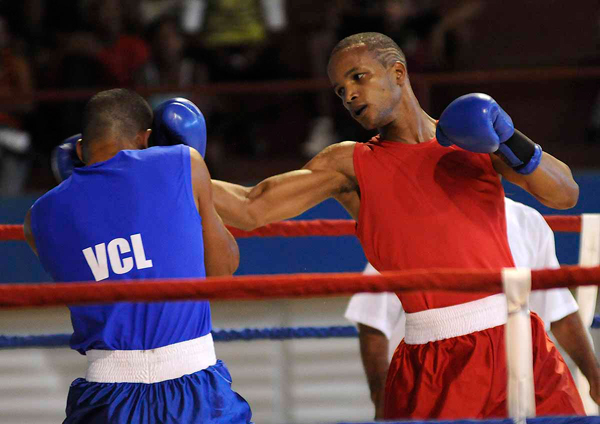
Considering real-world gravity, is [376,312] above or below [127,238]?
below

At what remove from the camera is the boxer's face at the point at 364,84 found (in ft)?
6.36

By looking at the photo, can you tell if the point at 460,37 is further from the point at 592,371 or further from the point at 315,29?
the point at 592,371

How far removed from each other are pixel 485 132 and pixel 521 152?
0.42 ft

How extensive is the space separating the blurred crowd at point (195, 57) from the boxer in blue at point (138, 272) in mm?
2874

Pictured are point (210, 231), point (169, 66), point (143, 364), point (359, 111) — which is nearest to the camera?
point (143, 364)

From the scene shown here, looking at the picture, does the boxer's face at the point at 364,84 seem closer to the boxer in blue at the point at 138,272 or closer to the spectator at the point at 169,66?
the boxer in blue at the point at 138,272

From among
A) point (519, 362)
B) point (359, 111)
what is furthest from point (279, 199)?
point (519, 362)

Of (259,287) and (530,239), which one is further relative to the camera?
(530,239)

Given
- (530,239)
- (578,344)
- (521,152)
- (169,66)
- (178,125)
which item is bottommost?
(578,344)

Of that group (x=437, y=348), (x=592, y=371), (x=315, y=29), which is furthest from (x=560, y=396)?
(x=315, y=29)

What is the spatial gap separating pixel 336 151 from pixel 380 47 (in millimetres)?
269

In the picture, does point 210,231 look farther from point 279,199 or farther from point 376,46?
point 376,46

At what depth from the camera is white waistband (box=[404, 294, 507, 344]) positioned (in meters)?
1.79

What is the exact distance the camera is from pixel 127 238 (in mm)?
1581
